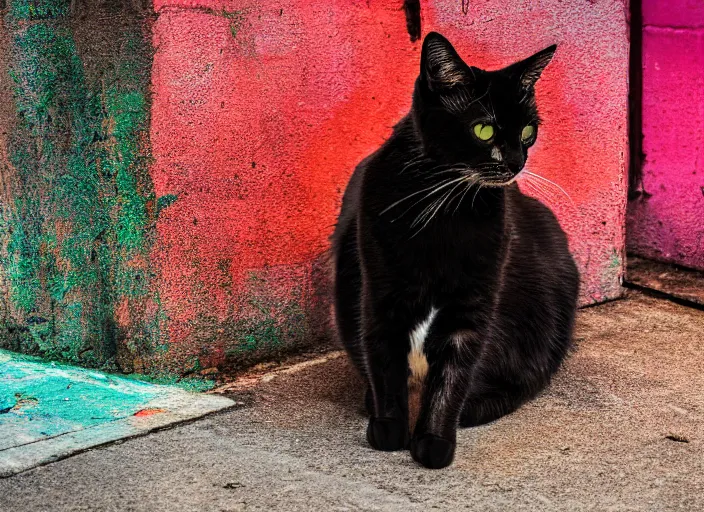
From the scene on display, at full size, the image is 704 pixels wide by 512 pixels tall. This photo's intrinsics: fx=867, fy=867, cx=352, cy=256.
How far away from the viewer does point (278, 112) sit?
2.87 metres

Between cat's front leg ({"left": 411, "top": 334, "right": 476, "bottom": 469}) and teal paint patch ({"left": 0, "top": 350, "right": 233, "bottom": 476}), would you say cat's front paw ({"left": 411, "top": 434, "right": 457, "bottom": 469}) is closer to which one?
cat's front leg ({"left": 411, "top": 334, "right": 476, "bottom": 469})

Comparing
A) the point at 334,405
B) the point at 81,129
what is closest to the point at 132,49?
the point at 81,129

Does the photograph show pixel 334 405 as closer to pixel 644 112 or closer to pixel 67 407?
pixel 67 407

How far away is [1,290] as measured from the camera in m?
2.99

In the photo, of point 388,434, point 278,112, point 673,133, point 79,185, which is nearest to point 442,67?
point 278,112

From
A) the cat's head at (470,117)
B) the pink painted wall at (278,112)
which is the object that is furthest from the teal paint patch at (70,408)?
the cat's head at (470,117)

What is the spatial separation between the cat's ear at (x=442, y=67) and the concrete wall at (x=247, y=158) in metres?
0.80

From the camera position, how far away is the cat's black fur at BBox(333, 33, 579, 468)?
2188 mm

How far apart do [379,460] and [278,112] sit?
1228 millimetres

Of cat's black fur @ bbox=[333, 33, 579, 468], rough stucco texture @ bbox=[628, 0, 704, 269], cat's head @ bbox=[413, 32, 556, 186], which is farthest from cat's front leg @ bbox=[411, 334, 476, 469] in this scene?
rough stucco texture @ bbox=[628, 0, 704, 269]

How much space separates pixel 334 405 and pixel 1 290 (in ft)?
4.13

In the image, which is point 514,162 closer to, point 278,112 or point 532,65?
point 532,65

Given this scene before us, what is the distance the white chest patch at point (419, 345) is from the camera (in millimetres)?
2301

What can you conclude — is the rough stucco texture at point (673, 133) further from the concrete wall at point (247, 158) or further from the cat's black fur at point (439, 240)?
the cat's black fur at point (439, 240)
